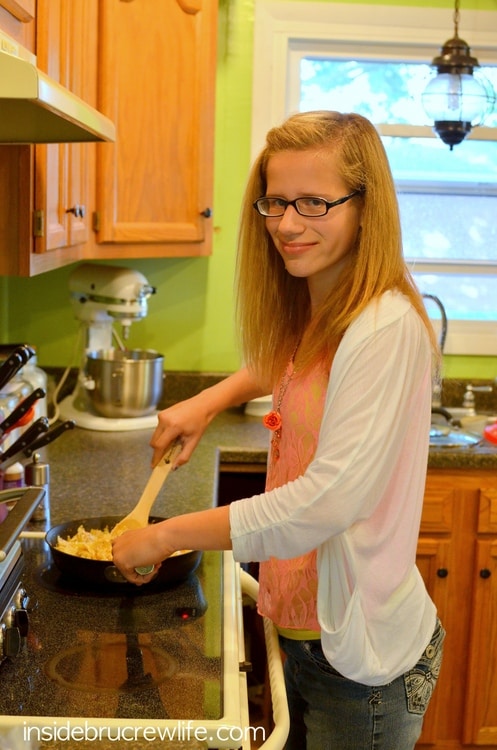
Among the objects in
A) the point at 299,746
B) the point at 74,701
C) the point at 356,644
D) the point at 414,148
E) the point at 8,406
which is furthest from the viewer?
the point at 414,148

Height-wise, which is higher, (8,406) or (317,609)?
(8,406)

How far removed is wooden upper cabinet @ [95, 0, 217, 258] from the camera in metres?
2.69

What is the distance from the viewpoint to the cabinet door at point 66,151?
A: 189cm

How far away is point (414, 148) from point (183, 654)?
2.48 metres

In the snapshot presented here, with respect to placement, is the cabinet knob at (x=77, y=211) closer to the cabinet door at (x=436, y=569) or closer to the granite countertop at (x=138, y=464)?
the granite countertop at (x=138, y=464)

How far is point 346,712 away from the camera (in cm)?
147

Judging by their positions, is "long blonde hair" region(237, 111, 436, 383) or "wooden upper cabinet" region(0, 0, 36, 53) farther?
"wooden upper cabinet" region(0, 0, 36, 53)

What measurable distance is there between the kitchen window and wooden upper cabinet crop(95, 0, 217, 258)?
433mm

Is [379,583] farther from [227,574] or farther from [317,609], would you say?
[227,574]

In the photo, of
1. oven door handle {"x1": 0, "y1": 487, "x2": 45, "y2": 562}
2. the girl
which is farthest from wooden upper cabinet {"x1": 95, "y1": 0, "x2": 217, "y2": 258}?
oven door handle {"x1": 0, "y1": 487, "x2": 45, "y2": 562}

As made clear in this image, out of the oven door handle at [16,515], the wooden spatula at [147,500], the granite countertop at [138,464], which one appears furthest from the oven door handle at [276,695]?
the granite countertop at [138,464]

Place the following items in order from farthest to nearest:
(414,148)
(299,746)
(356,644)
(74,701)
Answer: (414,148)
(299,746)
(356,644)
(74,701)

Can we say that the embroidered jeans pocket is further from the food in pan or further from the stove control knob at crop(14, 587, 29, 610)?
the stove control knob at crop(14, 587, 29, 610)

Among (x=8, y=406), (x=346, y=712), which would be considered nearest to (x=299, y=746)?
(x=346, y=712)
